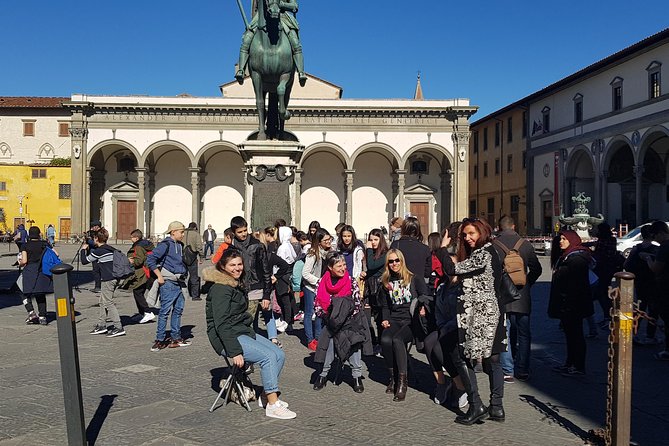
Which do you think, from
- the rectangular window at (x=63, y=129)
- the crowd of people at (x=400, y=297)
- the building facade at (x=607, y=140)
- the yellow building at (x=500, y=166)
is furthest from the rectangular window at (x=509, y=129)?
the crowd of people at (x=400, y=297)

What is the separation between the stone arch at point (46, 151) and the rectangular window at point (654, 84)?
1667 inches

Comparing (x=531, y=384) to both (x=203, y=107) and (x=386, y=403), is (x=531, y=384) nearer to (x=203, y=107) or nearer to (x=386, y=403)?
(x=386, y=403)

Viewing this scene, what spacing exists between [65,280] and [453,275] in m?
2.90

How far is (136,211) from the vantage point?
41.8 metres

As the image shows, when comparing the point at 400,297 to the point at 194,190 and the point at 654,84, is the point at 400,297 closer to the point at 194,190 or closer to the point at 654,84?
the point at 654,84

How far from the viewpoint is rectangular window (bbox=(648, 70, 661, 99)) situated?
103 feet

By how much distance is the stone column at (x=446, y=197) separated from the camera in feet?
137

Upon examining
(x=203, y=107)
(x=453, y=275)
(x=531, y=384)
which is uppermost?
(x=203, y=107)

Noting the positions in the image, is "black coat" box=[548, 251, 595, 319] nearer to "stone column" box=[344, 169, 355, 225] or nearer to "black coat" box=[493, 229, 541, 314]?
"black coat" box=[493, 229, 541, 314]

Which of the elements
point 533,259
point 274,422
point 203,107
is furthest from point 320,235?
point 203,107

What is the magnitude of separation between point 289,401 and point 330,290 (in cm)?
113

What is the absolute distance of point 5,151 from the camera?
49031 millimetres

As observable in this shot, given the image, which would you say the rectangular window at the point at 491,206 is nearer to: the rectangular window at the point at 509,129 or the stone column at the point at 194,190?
the rectangular window at the point at 509,129

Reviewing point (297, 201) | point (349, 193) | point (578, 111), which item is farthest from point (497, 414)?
point (578, 111)
